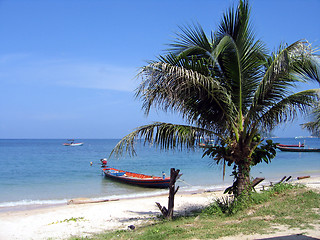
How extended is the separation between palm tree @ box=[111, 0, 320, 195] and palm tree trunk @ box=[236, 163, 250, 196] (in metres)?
0.02

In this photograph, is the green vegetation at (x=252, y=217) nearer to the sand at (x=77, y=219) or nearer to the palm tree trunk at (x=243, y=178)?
the palm tree trunk at (x=243, y=178)

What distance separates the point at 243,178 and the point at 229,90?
221 centimetres

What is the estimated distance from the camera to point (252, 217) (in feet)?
A: 22.8

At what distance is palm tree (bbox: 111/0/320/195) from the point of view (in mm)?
7254

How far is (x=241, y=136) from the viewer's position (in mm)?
7566

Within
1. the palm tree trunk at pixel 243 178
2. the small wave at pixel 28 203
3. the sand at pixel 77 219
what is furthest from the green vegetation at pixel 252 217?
the small wave at pixel 28 203

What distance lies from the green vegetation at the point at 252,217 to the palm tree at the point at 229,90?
1.92 ft

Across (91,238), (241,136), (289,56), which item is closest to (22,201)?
(91,238)

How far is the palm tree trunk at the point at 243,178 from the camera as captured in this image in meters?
7.68

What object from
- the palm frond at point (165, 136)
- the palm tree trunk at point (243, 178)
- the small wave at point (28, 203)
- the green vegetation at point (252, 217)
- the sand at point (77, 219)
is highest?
the palm frond at point (165, 136)

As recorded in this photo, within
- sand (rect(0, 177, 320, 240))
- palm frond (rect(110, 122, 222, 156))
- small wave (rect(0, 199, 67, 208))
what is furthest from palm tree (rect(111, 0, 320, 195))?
small wave (rect(0, 199, 67, 208))

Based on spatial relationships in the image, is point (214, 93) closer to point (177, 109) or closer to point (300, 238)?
point (177, 109)

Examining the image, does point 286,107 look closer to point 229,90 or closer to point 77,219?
point 229,90

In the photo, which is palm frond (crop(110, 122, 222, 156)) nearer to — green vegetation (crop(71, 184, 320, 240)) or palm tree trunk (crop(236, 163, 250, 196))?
palm tree trunk (crop(236, 163, 250, 196))
